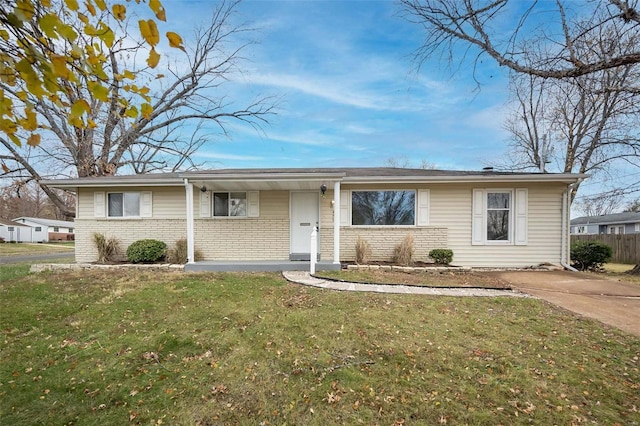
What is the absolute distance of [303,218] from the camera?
385 inches

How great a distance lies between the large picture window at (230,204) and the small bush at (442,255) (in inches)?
239

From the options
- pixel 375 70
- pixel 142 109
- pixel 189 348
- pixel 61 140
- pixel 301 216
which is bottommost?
pixel 189 348

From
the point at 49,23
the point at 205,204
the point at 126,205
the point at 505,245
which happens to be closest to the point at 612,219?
the point at 505,245

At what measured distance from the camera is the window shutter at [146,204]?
9781 mm

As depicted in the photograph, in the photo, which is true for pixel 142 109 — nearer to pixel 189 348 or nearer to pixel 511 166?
pixel 189 348

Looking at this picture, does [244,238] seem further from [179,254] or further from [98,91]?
[98,91]

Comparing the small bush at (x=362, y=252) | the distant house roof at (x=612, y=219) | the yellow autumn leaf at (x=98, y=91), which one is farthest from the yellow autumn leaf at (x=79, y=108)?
the distant house roof at (x=612, y=219)

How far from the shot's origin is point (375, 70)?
34.9 ft

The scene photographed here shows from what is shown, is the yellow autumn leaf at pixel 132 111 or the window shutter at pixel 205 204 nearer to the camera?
the yellow autumn leaf at pixel 132 111

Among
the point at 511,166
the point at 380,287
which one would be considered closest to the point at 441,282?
the point at 380,287

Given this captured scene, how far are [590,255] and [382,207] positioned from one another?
24.4 ft

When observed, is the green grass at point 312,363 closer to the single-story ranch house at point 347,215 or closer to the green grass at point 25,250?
the single-story ranch house at point 347,215

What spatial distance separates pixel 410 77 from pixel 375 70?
17.3 feet

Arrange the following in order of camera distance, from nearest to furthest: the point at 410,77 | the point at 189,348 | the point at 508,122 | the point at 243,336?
the point at 189,348, the point at 243,336, the point at 410,77, the point at 508,122
